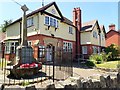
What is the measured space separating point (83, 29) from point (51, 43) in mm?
10150

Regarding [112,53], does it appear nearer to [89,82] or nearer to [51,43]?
[51,43]

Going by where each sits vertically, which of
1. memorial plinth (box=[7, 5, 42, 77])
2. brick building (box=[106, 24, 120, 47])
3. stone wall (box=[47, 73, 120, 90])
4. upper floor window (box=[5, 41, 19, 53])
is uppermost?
brick building (box=[106, 24, 120, 47])

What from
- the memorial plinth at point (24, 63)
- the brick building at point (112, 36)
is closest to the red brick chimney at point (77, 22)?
the brick building at point (112, 36)

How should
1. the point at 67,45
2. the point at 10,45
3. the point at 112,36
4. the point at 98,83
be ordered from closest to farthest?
the point at 98,83 → the point at 10,45 → the point at 67,45 → the point at 112,36

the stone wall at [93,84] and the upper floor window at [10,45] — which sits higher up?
the upper floor window at [10,45]

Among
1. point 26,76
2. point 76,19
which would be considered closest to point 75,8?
point 76,19

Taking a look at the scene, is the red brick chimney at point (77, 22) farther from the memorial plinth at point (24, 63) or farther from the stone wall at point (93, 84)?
the stone wall at point (93, 84)

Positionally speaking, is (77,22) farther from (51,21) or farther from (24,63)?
(24,63)

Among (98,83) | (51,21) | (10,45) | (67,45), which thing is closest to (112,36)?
(67,45)

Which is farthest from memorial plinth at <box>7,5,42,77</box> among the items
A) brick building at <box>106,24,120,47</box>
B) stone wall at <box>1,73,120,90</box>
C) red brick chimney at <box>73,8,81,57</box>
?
brick building at <box>106,24,120,47</box>

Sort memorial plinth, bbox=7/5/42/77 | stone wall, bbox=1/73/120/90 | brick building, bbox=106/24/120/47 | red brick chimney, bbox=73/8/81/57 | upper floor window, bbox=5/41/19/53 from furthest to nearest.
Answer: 1. brick building, bbox=106/24/120/47
2. red brick chimney, bbox=73/8/81/57
3. upper floor window, bbox=5/41/19/53
4. memorial plinth, bbox=7/5/42/77
5. stone wall, bbox=1/73/120/90

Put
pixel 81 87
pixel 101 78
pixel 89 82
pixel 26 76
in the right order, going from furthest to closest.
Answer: pixel 26 76, pixel 101 78, pixel 89 82, pixel 81 87

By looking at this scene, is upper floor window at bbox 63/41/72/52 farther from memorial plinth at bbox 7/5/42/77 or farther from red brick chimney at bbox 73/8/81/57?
memorial plinth at bbox 7/5/42/77

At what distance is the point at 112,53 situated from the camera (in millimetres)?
26047
